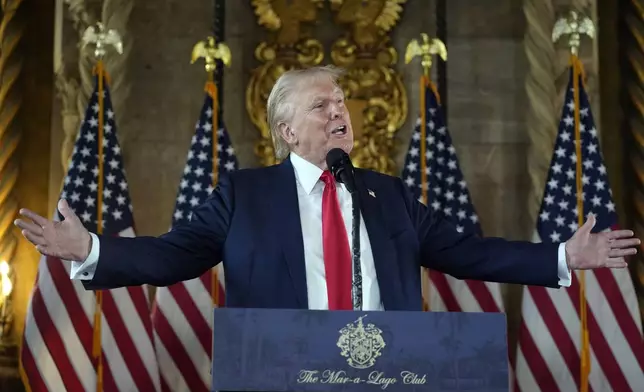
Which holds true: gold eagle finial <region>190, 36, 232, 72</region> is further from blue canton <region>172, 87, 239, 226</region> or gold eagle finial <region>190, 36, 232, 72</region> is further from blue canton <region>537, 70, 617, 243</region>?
blue canton <region>537, 70, 617, 243</region>

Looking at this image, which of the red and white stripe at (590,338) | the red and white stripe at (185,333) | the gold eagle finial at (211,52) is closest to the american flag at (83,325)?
the red and white stripe at (185,333)

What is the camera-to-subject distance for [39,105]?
592 cm

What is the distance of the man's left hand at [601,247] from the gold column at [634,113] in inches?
118

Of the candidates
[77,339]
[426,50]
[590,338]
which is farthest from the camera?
[426,50]

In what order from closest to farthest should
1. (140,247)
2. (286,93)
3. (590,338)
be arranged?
(140,247)
(286,93)
(590,338)

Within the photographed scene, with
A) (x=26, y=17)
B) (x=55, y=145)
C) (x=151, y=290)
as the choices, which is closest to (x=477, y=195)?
(x=151, y=290)

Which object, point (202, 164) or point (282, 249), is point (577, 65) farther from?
point (282, 249)

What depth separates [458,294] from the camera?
17.8ft

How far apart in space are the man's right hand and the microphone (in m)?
0.70

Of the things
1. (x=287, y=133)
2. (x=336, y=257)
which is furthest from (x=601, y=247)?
(x=287, y=133)

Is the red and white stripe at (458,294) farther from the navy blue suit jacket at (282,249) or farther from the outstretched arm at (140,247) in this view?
the outstretched arm at (140,247)

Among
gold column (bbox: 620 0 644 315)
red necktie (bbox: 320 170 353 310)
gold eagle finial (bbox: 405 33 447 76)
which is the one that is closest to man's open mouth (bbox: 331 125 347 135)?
red necktie (bbox: 320 170 353 310)

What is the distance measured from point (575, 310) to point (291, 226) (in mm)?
2722

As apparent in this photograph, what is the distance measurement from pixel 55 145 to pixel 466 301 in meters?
2.48
